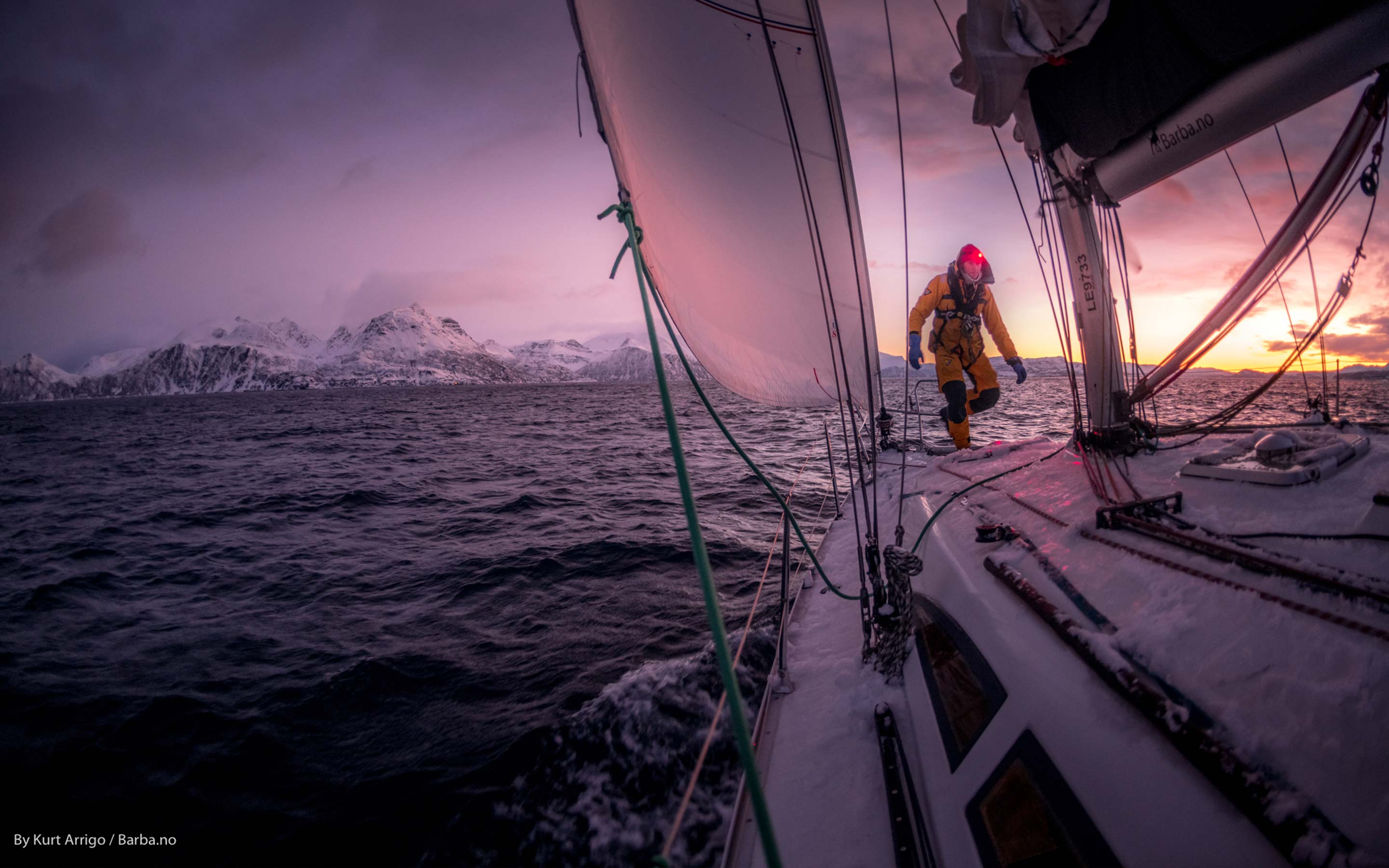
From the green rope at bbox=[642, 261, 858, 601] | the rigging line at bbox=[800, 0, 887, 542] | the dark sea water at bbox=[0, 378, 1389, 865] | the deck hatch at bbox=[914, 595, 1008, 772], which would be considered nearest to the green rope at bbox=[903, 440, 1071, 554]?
the rigging line at bbox=[800, 0, 887, 542]

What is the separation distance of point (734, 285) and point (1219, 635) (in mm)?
2723

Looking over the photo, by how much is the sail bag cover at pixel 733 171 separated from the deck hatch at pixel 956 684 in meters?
1.19

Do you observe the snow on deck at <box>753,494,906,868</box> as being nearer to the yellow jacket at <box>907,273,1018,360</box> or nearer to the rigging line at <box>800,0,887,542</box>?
the rigging line at <box>800,0,887,542</box>

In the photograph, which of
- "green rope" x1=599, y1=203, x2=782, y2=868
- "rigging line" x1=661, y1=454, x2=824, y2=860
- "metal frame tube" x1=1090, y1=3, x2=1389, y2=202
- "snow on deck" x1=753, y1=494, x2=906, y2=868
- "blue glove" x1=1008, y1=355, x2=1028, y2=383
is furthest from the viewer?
"blue glove" x1=1008, y1=355, x2=1028, y2=383

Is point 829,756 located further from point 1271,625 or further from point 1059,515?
point 1059,515

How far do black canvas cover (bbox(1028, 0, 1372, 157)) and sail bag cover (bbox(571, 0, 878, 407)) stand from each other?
202 centimetres

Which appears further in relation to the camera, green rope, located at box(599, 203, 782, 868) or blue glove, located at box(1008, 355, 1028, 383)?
blue glove, located at box(1008, 355, 1028, 383)

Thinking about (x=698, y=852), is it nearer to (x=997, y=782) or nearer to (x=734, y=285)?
(x=997, y=782)

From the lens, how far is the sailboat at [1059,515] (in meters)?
1.20

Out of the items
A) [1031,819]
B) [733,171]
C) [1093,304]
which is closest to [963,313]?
[1093,304]

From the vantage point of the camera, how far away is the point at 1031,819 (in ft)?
4.76

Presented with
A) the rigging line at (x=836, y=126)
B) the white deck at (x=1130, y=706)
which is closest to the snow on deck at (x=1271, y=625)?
the white deck at (x=1130, y=706)

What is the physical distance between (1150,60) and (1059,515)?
303 centimetres

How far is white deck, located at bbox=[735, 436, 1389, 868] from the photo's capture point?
1.10 metres
